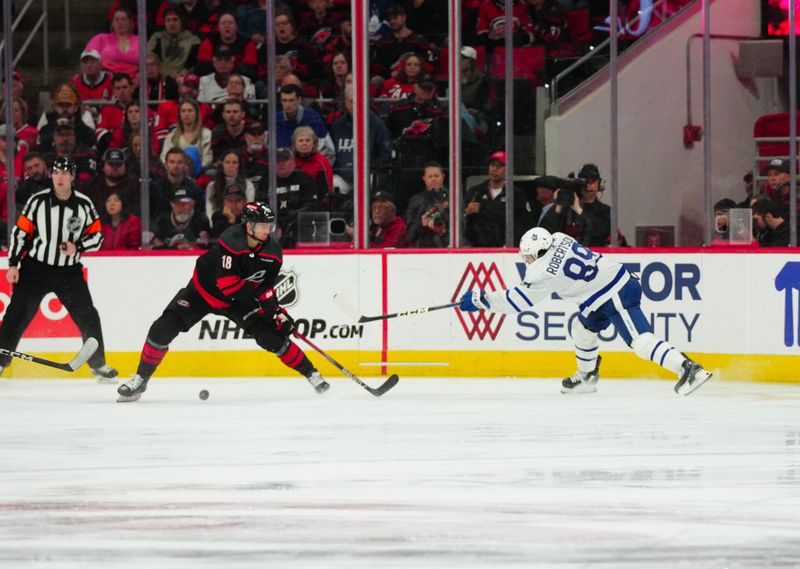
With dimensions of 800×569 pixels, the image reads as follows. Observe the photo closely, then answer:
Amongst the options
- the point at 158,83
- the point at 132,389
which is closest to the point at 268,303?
the point at 132,389

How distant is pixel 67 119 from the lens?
959 centimetres

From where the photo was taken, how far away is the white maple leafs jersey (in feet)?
25.2

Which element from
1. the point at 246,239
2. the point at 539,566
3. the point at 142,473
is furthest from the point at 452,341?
the point at 539,566

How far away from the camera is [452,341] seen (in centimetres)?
907

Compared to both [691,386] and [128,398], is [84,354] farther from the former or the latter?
[691,386]

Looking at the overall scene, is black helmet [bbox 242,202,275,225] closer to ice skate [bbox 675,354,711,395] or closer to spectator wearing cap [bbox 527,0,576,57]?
ice skate [bbox 675,354,711,395]

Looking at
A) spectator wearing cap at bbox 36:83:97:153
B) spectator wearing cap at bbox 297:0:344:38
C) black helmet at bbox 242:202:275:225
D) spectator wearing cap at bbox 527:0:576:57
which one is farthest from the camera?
spectator wearing cap at bbox 297:0:344:38

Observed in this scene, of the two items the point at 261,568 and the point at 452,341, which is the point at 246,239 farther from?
the point at 261,568

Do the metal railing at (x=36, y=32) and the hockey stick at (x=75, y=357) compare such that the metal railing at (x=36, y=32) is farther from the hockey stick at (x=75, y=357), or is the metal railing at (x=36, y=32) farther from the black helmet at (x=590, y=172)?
the black helmet at (x=590, y=172)

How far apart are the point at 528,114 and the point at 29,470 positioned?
186 inches

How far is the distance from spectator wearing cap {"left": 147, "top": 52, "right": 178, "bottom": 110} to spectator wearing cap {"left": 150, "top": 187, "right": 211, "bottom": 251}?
0.70 metres

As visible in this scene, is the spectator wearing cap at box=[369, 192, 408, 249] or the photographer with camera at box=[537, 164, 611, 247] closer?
the photographer with camera at box=[537, 164, 611, 247]

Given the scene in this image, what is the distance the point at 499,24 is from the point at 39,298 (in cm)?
346

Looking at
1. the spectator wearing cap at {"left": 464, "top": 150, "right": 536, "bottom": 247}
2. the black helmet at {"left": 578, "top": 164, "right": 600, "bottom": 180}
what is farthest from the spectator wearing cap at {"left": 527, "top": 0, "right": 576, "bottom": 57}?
the spectator wearing cap at {"left": 464, "top": 150, "right": 536, "bottom": 247}
